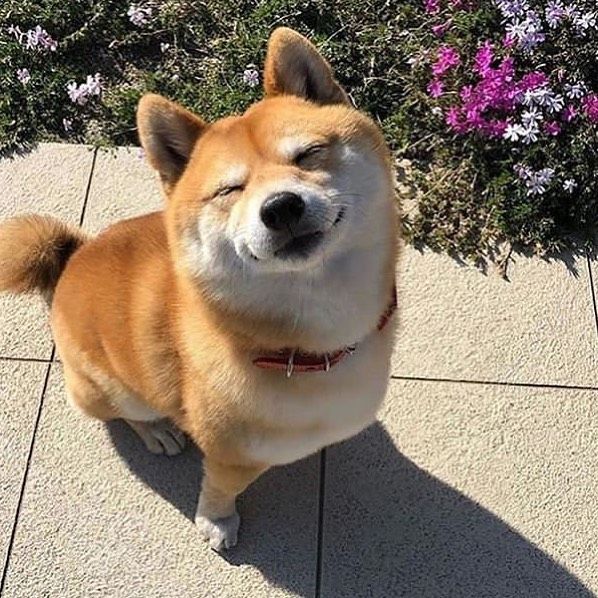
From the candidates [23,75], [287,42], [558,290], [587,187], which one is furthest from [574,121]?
[23,75]

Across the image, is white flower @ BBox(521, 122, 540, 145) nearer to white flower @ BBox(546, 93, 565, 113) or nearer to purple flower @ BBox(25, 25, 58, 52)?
white flower @ BBox(546, 93, 565, 113)

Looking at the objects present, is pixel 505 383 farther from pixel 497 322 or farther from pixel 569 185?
pixel 569 185

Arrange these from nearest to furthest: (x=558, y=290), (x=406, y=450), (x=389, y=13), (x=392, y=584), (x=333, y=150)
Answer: (x=333, y=150), (x=392, y=584), (x=406, y=450), (x=558, y=290), (x=389, y=13)

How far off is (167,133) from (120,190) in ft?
4.43

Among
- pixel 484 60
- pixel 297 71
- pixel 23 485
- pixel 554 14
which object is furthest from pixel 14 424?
pixel 554 14

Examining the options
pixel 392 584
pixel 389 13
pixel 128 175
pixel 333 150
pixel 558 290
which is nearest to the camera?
pixel 333 150

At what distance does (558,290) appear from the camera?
132 inches

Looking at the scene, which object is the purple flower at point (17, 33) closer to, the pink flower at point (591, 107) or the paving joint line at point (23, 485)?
the paving joint line at point (23, 485)

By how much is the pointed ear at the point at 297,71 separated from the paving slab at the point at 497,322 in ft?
3.75

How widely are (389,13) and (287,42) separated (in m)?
1.79

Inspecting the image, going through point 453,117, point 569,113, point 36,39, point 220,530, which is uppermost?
point 569,113

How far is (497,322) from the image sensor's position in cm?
330

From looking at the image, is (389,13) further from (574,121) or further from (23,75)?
(23,75)

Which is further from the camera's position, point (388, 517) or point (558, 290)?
point (558, 290)
